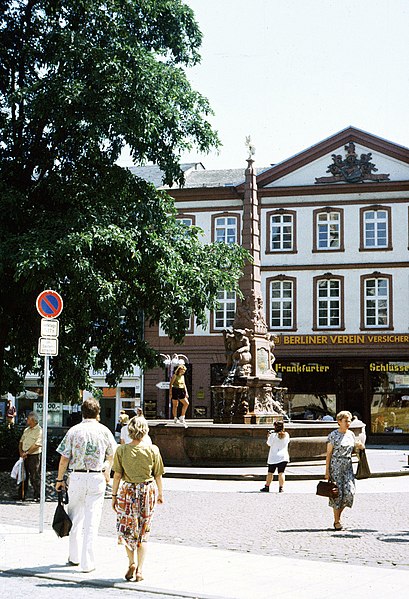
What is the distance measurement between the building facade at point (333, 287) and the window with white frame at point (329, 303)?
0.15 feet

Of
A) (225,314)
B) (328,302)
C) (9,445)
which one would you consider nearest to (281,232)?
(328,302)

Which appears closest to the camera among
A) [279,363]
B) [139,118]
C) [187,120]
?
[139,118]

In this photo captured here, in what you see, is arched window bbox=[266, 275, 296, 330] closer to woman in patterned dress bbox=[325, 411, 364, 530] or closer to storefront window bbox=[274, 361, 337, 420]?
storefront window bbox=[274, 361, 337, 420]

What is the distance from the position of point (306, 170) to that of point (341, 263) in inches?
193

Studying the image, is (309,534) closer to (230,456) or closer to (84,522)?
(84,522)

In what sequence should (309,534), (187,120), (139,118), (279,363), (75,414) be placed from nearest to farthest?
(309,534), (139,118), (187,120), (279,363), (75,414)

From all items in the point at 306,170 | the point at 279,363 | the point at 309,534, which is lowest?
the point at 309,534

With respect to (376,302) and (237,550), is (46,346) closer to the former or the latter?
(237,550)

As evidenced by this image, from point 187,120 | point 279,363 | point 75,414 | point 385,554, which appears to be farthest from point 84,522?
point 75,414

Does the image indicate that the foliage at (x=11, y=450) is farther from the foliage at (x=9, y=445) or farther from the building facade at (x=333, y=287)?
the building facade at (x=333, y=287)

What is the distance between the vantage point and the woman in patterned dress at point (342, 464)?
12.4m

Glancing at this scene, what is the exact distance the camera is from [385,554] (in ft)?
33.6

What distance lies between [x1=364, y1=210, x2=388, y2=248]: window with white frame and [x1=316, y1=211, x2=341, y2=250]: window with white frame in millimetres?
1337

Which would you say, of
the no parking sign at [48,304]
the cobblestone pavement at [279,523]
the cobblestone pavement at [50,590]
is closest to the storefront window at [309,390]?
the cobblestone pavement at [279,523]
